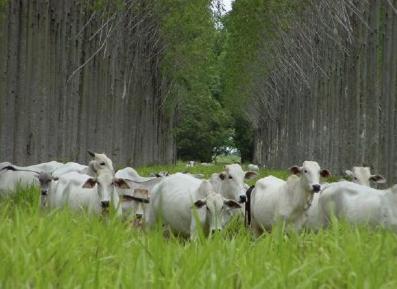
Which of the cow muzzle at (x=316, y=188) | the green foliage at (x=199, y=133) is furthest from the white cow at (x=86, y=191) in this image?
the green foliage at (x=199, y=133)

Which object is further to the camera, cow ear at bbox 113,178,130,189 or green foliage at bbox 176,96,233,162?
green foliage at bbox 176,96,233,162

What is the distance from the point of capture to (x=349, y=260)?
5.12 m

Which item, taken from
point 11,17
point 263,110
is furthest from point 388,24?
point 263,110

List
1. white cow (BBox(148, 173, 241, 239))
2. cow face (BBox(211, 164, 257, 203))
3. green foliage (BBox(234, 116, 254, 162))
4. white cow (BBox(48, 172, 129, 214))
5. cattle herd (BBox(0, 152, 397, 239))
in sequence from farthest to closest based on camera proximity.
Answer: green foliage (BBox(234, 116, 254, 162)) < cow face (BBox(211, 164, 257, 203)) < white cow (BBox(48, 172, 129, 214)) < cattle herd (BBox(0, 152, 397, 239)) < white cow (BBox(148, 173, 241, 239))

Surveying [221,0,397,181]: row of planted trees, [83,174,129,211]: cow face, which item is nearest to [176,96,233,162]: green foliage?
[221,0,397,181]: row of planted trees

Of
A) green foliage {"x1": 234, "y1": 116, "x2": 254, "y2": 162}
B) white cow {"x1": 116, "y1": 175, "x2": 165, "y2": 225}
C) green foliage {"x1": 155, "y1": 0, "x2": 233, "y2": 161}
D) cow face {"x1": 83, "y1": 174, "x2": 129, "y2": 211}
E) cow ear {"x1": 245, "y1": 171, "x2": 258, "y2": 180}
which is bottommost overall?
white cow {"x1": 116, "y1": 175, "x2": 165, "y2": 225}

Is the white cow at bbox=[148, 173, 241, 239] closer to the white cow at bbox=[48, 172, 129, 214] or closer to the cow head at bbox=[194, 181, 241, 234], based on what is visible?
the cow head at bbox=[194, 181, 241, 234]

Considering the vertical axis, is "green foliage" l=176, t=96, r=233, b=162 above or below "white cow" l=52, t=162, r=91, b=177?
above

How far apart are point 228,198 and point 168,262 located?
6.61 meters

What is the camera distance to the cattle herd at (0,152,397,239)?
970 cm

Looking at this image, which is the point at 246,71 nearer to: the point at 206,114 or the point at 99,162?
the point at 206,114

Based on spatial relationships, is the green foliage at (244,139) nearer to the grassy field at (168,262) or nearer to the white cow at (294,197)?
the white cow at (294,197)

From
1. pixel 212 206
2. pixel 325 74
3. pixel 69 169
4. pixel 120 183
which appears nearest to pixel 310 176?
pixel 212 206

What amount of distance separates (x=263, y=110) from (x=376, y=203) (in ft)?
189
